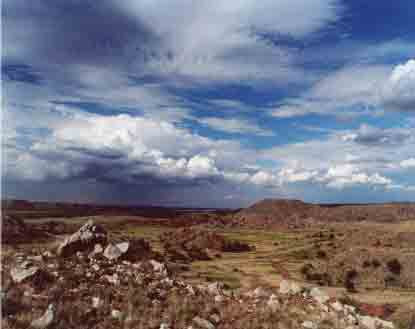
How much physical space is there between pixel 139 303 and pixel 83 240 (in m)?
10.4

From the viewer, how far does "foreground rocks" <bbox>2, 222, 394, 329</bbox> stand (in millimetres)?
11125

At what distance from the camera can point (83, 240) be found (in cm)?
2198

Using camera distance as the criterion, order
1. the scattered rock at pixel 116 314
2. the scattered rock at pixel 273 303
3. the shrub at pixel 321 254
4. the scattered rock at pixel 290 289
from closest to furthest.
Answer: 1. the scattered rock at pixel 116 314
2. the scattered rock at pixel 273 303
3. the scattered rock at pixel 290 289
4. the shrub at pixel 321 254

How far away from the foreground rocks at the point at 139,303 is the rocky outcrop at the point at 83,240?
259cm

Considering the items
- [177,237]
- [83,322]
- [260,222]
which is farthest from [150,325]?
[260,222]

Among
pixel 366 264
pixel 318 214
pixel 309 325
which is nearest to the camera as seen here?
pixel 309 325

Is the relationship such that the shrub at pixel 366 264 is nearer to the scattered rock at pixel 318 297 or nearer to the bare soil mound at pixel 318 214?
the scattered rock at pixel 318 297

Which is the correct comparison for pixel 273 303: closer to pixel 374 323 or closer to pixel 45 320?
pixel 374 323

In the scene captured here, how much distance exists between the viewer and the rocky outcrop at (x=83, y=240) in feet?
67.2

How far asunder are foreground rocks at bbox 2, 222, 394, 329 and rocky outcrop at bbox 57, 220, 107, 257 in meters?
2.59

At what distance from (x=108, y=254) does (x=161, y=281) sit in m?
5.17

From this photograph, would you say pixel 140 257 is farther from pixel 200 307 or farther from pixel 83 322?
pixel 83 322

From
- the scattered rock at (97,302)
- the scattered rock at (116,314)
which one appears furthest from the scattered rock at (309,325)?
the scattered rock at (97,302)

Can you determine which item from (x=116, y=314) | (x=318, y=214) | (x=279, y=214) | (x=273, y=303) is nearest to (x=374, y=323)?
(x=273, y=303)
